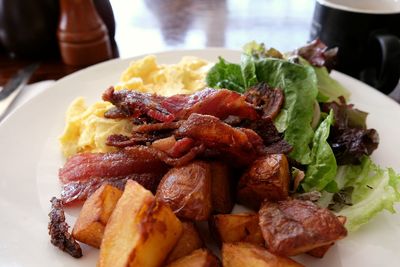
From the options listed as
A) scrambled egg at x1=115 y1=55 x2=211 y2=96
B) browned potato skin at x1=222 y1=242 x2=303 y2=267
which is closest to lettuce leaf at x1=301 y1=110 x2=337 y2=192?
browned potato skin at x1=222 y1=242 x2=303 y2=267

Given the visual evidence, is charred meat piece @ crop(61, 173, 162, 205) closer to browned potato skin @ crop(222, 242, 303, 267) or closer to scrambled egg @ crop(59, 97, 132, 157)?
scrambled egg @ crop(59, 97, 132, 157)

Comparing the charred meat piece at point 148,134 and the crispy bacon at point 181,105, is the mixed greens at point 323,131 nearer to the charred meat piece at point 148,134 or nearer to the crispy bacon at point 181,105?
the crispy bacon at point 181,105

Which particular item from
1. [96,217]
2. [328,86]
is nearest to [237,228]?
[96,217]

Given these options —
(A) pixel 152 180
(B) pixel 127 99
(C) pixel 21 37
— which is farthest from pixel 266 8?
(A) pixel 152 180

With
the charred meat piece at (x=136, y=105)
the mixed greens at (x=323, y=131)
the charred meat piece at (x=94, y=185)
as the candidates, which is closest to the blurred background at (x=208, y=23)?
the mixed greens at (x=323, y=131)

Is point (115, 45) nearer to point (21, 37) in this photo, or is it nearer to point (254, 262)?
point (21, 37)

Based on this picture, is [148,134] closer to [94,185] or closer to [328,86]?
[94,185]
